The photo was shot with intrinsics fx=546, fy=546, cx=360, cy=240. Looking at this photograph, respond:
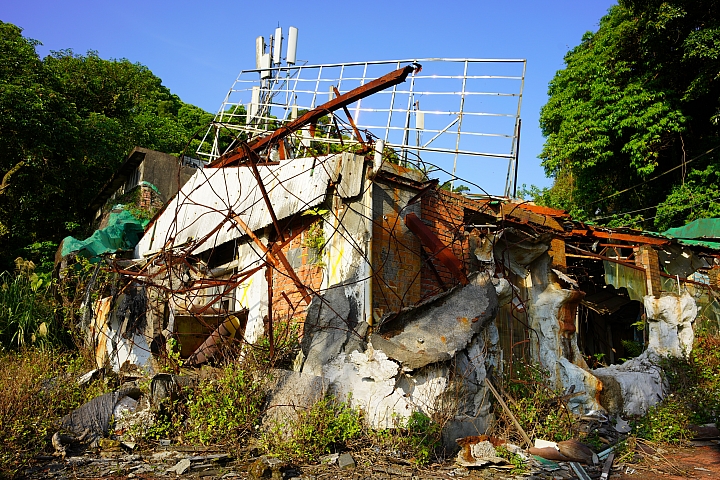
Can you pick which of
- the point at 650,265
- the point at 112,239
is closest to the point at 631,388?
the point at 650,265

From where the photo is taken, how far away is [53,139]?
14.7m

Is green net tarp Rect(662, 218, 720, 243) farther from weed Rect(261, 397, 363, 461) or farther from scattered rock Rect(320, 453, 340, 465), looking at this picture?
scattered rock Rect(320, 453, 340, 465)

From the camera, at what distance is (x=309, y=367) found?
209 inches

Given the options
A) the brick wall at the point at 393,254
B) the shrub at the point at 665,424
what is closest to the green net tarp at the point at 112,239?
the brick wall at the point at 393,254

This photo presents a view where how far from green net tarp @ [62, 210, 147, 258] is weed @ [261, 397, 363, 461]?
6.17m

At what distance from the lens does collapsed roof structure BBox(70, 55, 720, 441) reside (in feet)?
17.4

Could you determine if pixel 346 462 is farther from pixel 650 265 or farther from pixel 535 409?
pixel 650 265

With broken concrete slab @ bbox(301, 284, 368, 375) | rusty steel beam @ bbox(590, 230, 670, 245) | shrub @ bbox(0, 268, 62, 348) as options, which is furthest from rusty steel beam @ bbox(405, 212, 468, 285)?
shrub @ bbox(0, 268, 62, 348)

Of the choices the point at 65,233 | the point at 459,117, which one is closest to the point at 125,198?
the point at 65,233

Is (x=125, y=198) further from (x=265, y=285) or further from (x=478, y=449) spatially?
(x=478, y=449)

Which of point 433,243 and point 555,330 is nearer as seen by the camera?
point 433,243

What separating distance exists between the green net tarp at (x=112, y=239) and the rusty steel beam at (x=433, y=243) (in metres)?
6.10

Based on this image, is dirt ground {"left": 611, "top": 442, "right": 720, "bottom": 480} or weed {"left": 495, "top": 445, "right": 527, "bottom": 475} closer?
weed {"left": 495, "top": 445, "right": 527, "bottom": 475}

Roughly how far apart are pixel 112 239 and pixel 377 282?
6.76 m
